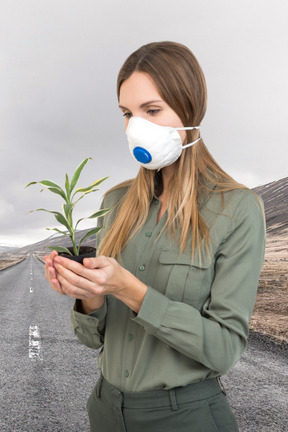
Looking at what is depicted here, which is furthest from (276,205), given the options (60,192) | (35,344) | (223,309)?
(60,192)

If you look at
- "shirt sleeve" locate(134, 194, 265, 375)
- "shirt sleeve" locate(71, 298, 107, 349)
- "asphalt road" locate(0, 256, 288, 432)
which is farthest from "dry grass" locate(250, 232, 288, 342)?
"shirt sleeve" locate(134, 194, 265, 375)

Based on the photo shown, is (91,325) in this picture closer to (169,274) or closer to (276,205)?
(169,274)

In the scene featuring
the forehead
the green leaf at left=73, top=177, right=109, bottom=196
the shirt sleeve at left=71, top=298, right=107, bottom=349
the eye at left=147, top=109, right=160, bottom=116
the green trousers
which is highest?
the forehead

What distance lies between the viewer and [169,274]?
1.44 meters

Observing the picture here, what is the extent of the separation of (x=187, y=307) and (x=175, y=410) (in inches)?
13.2

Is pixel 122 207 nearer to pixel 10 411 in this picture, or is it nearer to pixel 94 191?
pixel 94 191

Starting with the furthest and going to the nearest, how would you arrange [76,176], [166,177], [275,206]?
[275,206], [166,177], [76,176]

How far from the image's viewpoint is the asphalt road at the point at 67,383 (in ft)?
14.5

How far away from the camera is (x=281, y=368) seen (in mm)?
6016

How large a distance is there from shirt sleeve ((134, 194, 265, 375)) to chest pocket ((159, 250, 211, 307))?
5 cm

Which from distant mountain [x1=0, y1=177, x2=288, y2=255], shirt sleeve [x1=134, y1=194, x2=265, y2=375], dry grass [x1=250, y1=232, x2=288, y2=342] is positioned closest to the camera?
shirt sleeve [x1=134, y1=194, x2=265, y2=375]

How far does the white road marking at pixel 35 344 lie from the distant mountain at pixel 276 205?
71692mm

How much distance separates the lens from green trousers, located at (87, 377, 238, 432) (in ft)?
4.34

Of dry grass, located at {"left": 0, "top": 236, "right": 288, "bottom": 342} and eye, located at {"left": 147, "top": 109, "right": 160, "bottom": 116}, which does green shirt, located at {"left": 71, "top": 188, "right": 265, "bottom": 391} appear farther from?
dry grass, located at {"left": 0, "top": 236, "right": 288, "bottom": 342}
